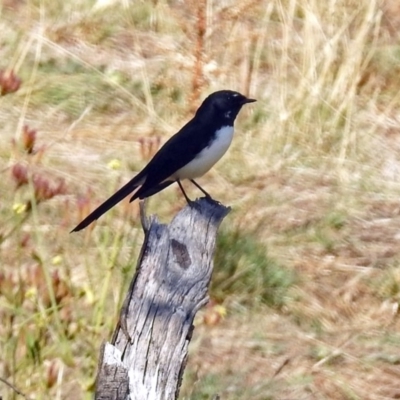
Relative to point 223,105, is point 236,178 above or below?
below

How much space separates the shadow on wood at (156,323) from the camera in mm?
2486

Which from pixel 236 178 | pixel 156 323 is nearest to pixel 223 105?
pixel 236 178

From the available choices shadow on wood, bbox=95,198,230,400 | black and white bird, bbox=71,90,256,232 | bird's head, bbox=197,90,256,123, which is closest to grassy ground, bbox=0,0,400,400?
black and white bird, bbox=71,90,256,232

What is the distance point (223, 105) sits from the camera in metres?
4.39

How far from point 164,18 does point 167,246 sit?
4.32 m

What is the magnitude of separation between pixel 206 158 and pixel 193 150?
62mm

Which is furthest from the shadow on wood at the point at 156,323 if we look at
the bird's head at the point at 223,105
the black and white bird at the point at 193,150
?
the bird's head at the point at 223,105

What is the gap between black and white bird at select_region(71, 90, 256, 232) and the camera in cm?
408

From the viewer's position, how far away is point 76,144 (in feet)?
19.2

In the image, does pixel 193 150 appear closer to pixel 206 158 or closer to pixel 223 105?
pixel 206 158

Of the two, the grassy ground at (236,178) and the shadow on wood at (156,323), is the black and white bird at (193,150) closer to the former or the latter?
the grassy ground at (236,178)

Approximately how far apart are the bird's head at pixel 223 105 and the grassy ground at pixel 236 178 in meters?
0.33

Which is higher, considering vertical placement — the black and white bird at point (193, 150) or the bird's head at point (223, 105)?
the bird's head at point (223, 105)

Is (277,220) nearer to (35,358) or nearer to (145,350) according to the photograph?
(35,358)
